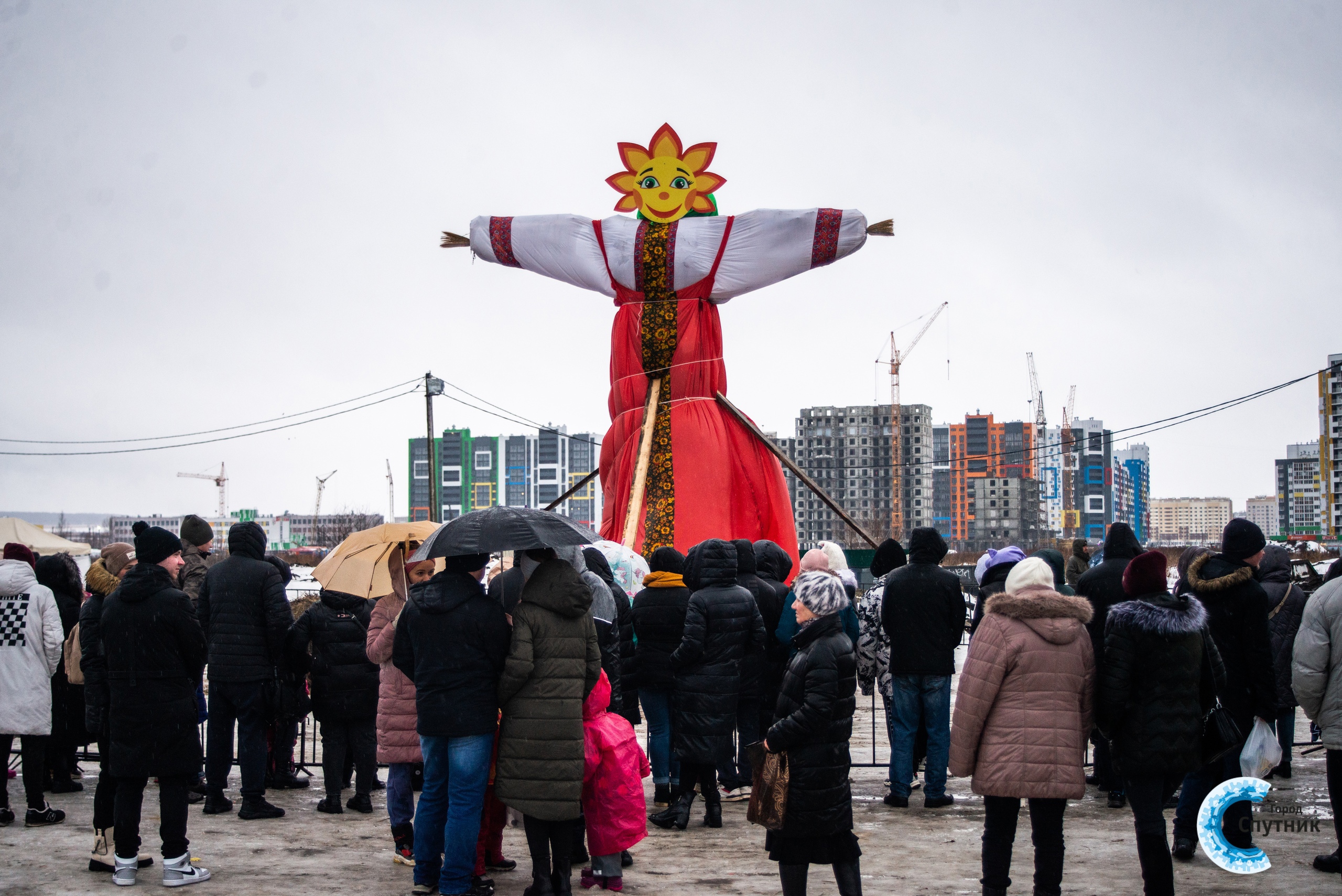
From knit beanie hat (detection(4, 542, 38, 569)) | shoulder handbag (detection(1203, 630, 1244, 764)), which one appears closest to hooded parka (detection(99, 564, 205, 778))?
knit beanie hat (detection(4, 542, 38, 569))

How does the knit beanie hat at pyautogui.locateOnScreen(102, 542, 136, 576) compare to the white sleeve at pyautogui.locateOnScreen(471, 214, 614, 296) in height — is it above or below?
below

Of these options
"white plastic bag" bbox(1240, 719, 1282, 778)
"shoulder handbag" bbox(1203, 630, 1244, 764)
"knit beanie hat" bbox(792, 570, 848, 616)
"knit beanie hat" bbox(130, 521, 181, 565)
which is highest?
"knit beanie hat" bbox(130, 521, 181, 565)

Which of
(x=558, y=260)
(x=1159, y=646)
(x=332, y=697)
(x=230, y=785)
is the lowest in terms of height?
(x=230, y=785)

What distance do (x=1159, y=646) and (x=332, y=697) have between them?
16.5 feet

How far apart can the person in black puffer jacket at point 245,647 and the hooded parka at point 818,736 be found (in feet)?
12.9

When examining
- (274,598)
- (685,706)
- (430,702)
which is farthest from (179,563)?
(685,706)

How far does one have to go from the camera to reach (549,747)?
536 centimetres

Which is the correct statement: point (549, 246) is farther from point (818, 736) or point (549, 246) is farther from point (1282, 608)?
point (818, 736)

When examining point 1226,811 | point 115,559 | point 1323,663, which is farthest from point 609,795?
point 115,559

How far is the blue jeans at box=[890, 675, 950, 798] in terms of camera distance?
7.52 meters

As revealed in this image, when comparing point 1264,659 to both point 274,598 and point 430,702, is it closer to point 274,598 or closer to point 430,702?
point 430,702

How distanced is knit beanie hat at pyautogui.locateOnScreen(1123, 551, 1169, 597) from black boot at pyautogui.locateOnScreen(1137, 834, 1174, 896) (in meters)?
1.13

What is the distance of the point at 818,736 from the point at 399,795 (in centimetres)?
274

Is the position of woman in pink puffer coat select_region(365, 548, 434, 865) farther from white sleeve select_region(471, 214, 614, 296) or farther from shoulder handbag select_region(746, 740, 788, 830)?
white sleeve select_region(471, 214, 614, 296)
